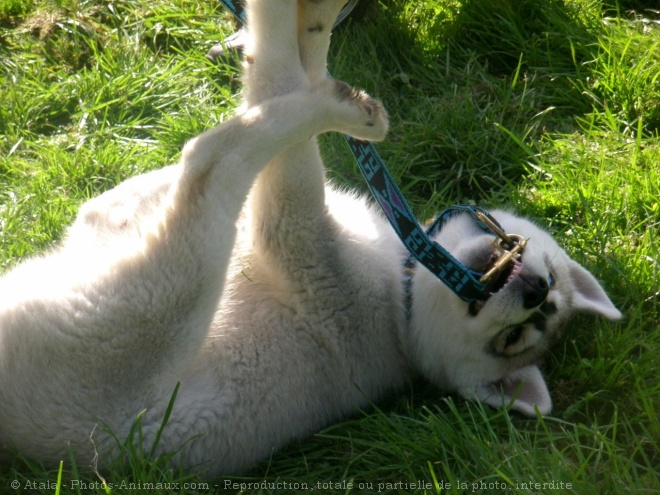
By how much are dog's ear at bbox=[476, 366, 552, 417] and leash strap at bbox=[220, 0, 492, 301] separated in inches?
15.6

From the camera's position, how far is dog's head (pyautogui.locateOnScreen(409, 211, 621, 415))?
10.9ft

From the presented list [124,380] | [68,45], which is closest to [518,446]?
[124,380]

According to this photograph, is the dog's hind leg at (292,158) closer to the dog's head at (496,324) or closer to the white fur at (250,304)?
the white fur at (250,304)

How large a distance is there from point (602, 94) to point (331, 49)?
5.42 ft

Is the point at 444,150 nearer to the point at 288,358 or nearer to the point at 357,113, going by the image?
the point at 357,113

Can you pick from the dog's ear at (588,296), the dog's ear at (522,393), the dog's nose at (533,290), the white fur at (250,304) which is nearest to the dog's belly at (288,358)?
the white fur at (250,304)

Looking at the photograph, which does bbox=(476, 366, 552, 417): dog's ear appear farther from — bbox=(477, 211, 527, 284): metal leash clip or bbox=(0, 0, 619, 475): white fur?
bbox=(477, 211, 527, 284): metal leash clip

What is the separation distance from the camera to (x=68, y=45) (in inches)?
203

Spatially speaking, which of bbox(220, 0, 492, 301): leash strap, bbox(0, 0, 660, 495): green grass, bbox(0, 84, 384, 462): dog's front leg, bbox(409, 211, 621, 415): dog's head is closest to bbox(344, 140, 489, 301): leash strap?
bbox(220, 0, 492, 301): leash strap

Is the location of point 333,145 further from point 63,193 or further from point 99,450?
point 99,450

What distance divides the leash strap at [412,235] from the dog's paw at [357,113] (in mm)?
213

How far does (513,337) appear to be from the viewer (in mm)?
3451

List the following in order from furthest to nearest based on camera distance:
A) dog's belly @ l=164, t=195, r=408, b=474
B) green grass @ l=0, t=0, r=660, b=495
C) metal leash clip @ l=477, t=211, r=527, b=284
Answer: metal leash clip @ l=477, t=211, r=527, b=284 < dog's belly @ l=164, t=195, r=408, b=474 < green grass @ l=0, t=0, r=660, b=495

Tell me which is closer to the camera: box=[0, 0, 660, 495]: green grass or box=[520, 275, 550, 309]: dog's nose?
box=[0, 0, 660, 495]: green grass
